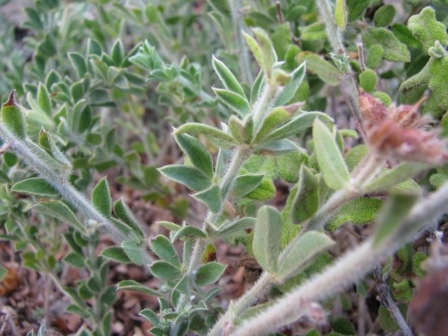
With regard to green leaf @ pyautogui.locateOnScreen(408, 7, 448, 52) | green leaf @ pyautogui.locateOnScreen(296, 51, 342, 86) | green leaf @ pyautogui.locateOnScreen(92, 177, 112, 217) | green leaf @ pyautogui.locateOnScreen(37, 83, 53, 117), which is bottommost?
green leaf @ pyautogui.locateOnScreen(92, 177, 112, 217)

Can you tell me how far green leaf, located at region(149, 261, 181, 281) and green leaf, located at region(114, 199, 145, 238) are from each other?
0.32m

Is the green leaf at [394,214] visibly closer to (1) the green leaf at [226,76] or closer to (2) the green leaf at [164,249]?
(1) the green leaf at [226,76]

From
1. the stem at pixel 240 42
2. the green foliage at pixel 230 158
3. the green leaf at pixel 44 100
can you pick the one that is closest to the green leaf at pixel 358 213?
the green foliage at pixel 230 158

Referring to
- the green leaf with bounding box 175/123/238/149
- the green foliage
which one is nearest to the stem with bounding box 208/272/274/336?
the green foliage

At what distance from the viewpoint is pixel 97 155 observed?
2723 millimetres

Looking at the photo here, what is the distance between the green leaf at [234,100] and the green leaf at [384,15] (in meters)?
1.16

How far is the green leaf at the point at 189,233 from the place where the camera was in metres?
1.74

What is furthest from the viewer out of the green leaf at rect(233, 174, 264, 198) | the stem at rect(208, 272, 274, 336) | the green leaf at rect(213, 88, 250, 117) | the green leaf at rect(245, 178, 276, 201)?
the green leaf at rect(245, 178, 276, 201)

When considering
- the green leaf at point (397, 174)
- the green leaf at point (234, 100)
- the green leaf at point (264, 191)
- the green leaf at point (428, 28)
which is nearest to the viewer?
the green leaf at point (397, 174)

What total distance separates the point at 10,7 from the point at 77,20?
1796 millimetres

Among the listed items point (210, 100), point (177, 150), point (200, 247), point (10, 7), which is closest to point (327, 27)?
point (210, 100)

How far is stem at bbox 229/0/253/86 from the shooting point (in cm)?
270

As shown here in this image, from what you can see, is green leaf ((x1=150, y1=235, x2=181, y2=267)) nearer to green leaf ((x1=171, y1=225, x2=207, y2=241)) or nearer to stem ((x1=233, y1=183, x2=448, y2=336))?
green leaf ((x1=171, y1=225, x2=207, y2=241))

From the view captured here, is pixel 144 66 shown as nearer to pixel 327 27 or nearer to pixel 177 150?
pixel 327 27
